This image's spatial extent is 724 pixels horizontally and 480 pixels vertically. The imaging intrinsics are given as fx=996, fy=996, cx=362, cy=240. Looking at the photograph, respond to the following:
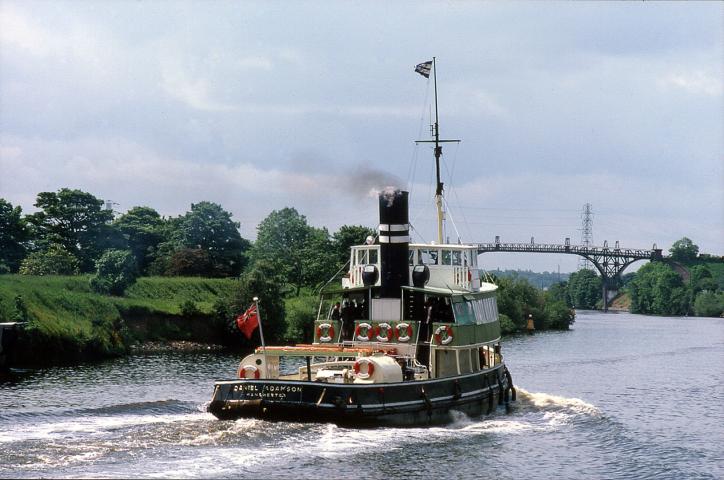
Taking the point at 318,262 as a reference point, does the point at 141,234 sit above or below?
above

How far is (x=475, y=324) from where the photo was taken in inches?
1799

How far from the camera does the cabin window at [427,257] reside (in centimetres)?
4850

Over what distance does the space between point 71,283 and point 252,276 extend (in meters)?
16.0

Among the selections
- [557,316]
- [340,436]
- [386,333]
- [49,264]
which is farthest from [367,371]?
[557,316]

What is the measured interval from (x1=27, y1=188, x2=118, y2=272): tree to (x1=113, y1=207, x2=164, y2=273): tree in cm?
821

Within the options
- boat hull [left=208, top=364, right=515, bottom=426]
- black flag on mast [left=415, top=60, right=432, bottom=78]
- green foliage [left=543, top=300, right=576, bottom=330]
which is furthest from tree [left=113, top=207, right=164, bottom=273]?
boat hull [left=208, top=364, right=515, bottom=426]

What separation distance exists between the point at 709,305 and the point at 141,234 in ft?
361

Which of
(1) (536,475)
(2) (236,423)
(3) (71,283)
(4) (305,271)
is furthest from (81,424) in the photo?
(4) (305,271)

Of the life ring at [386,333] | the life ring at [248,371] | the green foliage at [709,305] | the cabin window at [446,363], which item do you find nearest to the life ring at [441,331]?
the cabin window at [446,363]

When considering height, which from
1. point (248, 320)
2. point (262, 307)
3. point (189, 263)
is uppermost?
point (189, 263)

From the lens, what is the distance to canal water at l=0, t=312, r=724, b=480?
31672mm

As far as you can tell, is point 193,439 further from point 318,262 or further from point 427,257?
point 318,262

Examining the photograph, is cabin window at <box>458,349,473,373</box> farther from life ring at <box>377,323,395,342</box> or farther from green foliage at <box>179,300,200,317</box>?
green foliage at <box>179,300,200,317</box>

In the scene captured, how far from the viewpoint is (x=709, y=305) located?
7382 inches
